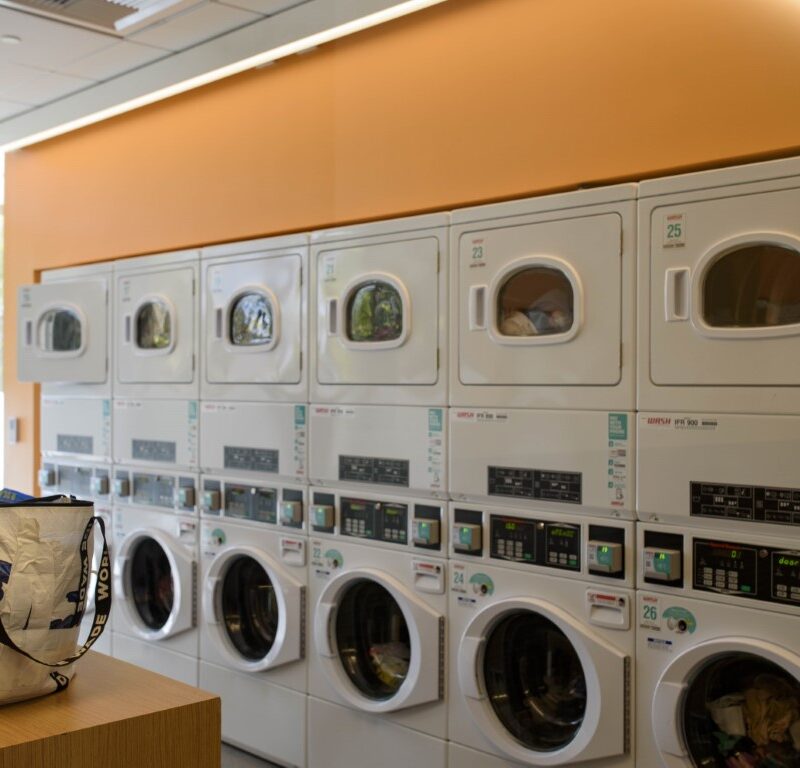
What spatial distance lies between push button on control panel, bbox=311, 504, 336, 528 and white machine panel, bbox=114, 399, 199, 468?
33.7 inches

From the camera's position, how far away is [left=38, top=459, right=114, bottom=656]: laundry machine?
5.26 m

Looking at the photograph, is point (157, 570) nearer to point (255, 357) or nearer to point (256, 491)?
point (256, 491)

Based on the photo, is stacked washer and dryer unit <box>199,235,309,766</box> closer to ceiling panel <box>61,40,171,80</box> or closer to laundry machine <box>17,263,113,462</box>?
laundry machine <box>17,263,113,462</box>

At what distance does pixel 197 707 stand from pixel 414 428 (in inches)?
64.1

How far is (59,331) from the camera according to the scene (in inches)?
221

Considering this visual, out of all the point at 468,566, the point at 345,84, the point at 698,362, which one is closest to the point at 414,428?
the point at 468,566

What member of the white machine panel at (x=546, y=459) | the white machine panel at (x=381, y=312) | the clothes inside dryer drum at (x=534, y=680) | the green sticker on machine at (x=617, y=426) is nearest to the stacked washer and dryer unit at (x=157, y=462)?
the white machine panel at (x=381, y=312)

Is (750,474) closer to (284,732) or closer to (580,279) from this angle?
(580,279)

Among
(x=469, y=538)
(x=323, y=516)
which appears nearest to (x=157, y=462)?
(x=323, y=516)

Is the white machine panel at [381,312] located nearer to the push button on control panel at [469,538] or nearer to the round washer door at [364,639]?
the push button on control panel at [469,538]

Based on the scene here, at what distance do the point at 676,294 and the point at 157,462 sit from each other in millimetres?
2831

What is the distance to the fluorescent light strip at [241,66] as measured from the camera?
12.8 ft

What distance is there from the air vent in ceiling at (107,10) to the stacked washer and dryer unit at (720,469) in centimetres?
164

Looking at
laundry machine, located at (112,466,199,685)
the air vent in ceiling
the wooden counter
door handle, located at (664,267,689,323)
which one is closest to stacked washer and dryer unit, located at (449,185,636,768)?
door handle, located at (664,267,689,323)
